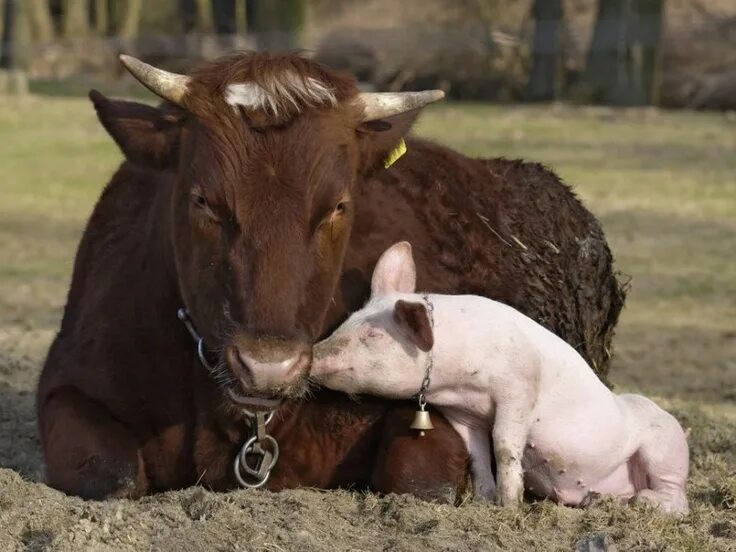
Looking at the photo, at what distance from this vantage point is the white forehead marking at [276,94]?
4898 millimetres

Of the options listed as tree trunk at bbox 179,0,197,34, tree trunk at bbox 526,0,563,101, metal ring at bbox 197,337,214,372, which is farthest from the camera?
tree trunk at bbox 179,0,197,34

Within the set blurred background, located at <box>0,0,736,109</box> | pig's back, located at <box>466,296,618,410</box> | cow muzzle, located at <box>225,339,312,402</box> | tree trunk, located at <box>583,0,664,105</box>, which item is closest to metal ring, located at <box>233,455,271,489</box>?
cow muzzle, located at <box>225,339,312,402</box>

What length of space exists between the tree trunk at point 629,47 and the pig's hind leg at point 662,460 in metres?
21.9

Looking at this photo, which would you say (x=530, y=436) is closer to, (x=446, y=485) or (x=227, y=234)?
(x=446, y=485)

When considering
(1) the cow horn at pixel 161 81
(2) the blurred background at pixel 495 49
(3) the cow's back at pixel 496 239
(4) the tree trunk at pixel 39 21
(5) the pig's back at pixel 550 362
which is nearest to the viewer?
(1) the cow horn at pixel 161 81

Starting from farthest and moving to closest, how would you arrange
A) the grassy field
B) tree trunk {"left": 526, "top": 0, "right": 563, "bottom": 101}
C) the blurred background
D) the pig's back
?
tree trunk {"left": 526, "top": 0, "right": 563, "bottom": 101}, the blurred background, the pig's back, the grassy field

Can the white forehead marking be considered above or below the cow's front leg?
above

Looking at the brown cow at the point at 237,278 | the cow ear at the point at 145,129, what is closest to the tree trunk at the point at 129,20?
the brown cow at the point at 237,278

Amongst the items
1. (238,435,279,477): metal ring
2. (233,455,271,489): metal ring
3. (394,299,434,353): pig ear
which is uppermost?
(394,299,434,353): pig ear

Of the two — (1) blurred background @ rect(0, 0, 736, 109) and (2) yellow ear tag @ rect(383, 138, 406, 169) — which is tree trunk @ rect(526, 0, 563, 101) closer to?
(1) blurred background @ rect(0, 0, 736, 109)

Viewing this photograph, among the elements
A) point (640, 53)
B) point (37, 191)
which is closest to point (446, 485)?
point (37, 191)

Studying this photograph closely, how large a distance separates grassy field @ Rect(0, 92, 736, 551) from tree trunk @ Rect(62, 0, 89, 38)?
12.7 meters

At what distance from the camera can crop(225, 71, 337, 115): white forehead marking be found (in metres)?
4.90

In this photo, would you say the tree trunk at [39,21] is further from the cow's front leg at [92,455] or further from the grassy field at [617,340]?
the cow's front leg at [92,455]
